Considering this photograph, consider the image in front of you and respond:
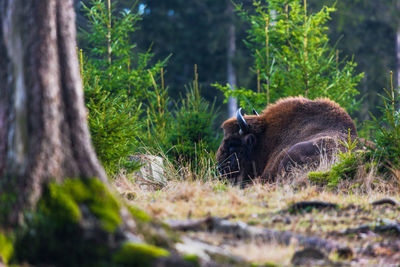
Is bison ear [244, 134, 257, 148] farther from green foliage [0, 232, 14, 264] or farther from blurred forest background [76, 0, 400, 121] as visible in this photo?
blurred forest background [76, 0, 400, 121]

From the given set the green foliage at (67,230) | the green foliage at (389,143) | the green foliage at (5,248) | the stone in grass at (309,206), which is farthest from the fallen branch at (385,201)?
the green foliage at (5,248)

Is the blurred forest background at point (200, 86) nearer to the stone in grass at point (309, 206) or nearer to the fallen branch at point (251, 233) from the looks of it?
the stone in grass at point (309, 206)

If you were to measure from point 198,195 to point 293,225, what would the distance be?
1.39 metres

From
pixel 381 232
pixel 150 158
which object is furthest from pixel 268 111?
pixel 381 232

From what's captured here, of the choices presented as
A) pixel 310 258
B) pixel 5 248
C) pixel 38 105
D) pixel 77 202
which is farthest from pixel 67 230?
pixel 310 258

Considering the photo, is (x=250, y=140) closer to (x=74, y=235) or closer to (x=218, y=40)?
(x=74, y=235)

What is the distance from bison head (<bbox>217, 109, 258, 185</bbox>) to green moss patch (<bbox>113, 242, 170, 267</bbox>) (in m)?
6.78

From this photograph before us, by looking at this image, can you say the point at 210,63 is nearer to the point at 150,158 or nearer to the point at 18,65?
the point at 150,158

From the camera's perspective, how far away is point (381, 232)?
5.18 m

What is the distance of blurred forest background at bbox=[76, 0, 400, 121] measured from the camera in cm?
2961

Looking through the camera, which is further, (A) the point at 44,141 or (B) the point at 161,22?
(B) the point at 161,22

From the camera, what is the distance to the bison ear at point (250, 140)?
33.1ft

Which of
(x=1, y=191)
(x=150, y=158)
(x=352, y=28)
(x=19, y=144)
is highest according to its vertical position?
(x=352, y=28)

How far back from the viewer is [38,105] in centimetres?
367
